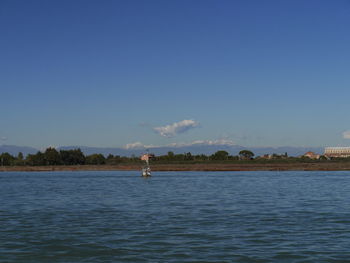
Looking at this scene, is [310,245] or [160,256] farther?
[310,245]

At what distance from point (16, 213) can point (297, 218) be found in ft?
77.6

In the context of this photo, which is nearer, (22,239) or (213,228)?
(22,239)

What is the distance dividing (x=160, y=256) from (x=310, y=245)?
795 centimetres

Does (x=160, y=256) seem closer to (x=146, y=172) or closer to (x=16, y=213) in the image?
(x=16, y=213)

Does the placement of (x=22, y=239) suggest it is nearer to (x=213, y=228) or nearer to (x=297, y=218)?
(x=213, y=228)

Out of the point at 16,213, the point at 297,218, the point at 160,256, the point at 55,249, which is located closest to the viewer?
the point at 160,256

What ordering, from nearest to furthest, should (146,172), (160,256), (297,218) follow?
(160,256) → (297,218) → (146,172)

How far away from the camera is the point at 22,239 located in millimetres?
26250

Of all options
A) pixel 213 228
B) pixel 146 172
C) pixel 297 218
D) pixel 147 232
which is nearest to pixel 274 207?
pixel 297 218

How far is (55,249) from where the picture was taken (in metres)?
23.5

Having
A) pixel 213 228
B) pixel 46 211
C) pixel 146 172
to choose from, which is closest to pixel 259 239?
pixel 213 228

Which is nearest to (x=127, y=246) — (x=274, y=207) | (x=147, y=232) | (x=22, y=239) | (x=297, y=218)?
(x=147, y=232)

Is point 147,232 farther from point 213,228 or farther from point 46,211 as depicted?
point 46,211

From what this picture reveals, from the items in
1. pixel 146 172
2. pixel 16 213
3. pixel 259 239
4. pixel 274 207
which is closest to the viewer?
pixel 259 239
